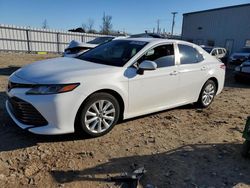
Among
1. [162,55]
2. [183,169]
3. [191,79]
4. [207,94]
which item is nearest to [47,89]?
[183,169]

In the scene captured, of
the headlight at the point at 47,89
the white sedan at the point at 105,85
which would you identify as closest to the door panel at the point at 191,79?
the white sedan at the point at 105,85

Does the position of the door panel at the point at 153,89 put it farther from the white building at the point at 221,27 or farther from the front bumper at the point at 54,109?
the white building at the point at 221,27

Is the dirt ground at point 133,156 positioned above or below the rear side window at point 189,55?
below

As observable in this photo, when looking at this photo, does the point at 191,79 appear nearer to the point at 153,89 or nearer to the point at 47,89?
the point at 153,89

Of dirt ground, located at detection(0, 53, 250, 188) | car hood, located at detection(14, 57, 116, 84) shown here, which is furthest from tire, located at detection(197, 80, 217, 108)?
car hood, located at detection(14, 57, 116, 84)

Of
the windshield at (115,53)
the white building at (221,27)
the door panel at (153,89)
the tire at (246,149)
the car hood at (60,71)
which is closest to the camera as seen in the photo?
the car hood at (60,71)

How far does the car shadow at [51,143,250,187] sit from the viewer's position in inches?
116

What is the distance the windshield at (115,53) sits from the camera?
14.1 feet

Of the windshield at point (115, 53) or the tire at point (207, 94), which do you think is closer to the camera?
the windshield at point (115, 53)

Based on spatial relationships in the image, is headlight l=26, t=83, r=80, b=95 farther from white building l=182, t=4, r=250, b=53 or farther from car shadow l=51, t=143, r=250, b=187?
white building l=182, t=4, r=250, b=53

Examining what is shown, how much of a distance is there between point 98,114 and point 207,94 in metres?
3.09

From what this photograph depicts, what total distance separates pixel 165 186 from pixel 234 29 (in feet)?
87.5

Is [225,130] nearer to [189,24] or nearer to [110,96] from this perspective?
[110,96]

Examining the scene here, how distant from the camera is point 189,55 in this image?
17.2ft
